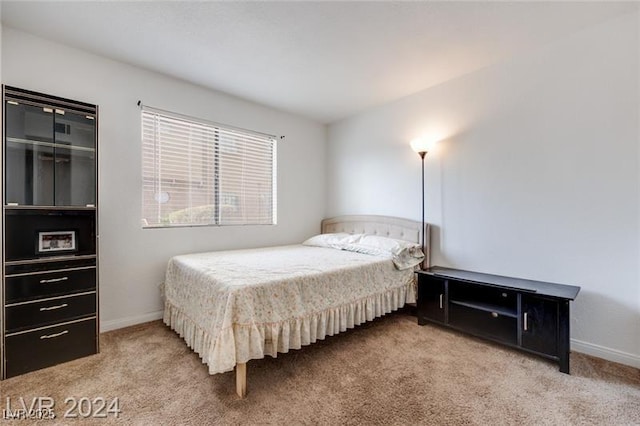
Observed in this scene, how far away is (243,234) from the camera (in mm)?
3494

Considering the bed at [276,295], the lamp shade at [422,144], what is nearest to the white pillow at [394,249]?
the bed at [276,295]

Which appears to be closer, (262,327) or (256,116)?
(262,327)

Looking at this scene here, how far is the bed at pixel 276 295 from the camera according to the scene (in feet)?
5.57

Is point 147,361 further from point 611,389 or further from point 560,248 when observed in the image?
point 560,248

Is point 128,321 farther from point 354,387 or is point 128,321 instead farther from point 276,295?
point 354,387

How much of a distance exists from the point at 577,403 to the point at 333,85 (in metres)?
3.18

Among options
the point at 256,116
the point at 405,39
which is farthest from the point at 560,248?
the point at 256,116

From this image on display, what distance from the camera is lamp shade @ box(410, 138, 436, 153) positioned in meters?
3.03

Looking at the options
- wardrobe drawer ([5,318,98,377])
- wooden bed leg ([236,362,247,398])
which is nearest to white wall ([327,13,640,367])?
wooden bed leg ([236,362,247,398])

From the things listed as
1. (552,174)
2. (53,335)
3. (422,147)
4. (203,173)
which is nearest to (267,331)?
(53,335)

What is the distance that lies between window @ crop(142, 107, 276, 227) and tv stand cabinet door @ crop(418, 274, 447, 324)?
6.76 feet

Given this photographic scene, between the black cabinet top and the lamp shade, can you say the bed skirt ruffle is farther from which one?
the lamp shade

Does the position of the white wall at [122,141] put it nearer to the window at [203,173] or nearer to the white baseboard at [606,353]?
the window at [203,173]

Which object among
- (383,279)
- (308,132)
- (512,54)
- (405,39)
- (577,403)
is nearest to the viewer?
(577,403)
